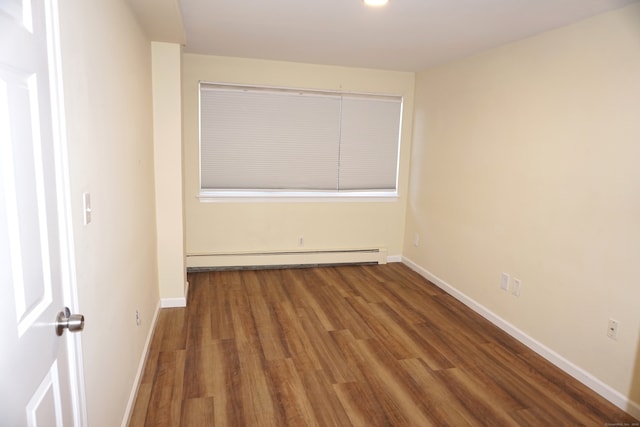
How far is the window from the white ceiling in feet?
1.94

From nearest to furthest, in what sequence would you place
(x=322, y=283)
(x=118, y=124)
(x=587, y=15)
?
1. (x=118, y=124)
2. (x=587, y=15)
3. (x=322, y=283)

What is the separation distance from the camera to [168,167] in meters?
3.41

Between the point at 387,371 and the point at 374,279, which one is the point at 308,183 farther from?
the point at 387,371

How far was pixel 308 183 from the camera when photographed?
478cm

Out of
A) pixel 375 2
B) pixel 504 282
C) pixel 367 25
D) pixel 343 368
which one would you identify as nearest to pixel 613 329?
pixel 504 282

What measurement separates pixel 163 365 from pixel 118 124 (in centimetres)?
160

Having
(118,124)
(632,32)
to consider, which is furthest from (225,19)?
(632,32)

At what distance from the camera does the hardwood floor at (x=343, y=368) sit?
2275mm

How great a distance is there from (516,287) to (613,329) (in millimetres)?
815

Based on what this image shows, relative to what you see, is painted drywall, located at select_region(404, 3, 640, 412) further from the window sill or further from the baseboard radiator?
the baseboard radiator

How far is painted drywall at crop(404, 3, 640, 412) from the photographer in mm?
2410

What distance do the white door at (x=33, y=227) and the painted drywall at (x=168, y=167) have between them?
2.17 meters

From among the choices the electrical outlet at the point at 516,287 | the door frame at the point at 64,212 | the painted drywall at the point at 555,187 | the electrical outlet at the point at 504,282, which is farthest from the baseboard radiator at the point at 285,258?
the door frame at the point at 64,212

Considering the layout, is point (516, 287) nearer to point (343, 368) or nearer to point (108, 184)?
point (343, 368)
